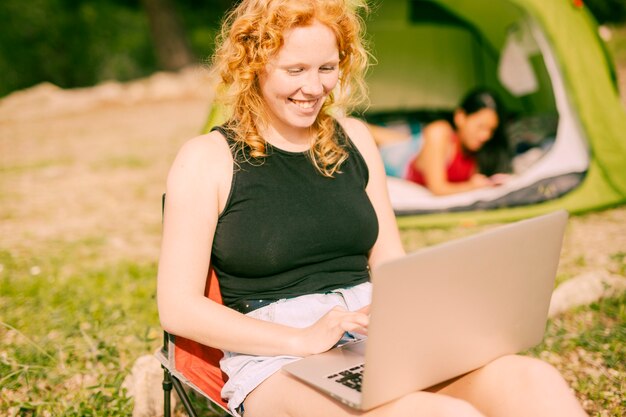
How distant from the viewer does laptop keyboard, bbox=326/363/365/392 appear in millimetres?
1471

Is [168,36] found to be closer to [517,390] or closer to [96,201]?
[96,201]

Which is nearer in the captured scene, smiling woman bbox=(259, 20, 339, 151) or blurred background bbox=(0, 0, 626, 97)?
smiling woman bbox=(259, 20, 339, 151)

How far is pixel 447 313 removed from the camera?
1372 millimetres

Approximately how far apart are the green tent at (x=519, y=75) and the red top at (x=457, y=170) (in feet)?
1.70

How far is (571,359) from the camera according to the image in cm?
259

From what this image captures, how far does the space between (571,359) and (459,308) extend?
1.43 m

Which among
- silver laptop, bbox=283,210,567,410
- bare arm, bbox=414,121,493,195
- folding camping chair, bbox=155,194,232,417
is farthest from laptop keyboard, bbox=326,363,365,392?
bare arm, bbox=414,121,493,195

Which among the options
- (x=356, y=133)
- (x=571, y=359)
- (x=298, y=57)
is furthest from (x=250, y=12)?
(x=571, y=359)

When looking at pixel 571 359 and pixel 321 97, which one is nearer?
pixel 321 97

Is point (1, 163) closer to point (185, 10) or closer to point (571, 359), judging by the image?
point (571, 359)

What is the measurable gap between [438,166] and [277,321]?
2.98 meters

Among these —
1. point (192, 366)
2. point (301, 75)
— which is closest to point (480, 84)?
point (301, 75)

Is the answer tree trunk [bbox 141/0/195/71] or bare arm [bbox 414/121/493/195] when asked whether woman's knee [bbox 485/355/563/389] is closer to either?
bare arm [bbox 414/121/493/195]

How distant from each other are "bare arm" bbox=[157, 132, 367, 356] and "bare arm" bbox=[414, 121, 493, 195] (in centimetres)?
293
